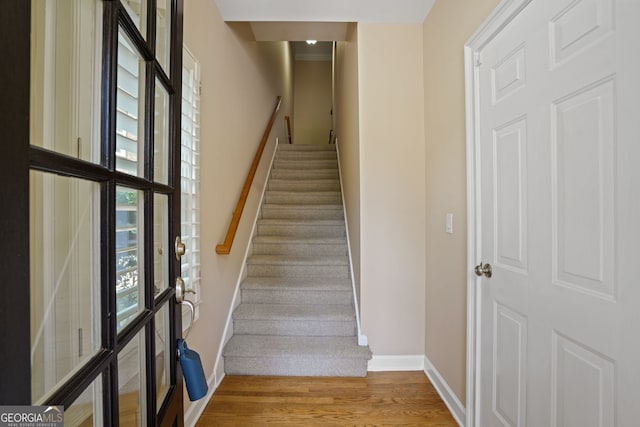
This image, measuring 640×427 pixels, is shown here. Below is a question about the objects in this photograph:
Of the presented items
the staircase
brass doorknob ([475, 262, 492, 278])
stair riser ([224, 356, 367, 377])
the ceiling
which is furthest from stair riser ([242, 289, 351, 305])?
the ceiling

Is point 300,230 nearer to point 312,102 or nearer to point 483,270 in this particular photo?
point 483,270

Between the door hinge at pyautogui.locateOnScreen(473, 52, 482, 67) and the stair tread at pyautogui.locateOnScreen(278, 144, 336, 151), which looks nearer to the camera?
the door hinge at pyautogui.locateOnScreen(473, 52, 482, 67)

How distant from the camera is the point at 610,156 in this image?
2.73 feet

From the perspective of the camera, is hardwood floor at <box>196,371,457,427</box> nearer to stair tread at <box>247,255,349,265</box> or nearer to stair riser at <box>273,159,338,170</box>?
stair tread at <box>247,255,349,265</box>

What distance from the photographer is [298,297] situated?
8.30 feet

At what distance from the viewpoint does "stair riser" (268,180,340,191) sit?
151 inches

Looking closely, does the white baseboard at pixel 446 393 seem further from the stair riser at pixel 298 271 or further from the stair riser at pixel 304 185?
the stair riser at pixel 304 185

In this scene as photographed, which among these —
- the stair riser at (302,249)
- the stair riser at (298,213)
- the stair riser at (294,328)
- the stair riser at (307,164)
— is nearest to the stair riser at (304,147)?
the stair riser at (307,164)

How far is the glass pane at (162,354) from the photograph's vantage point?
34.9 inches

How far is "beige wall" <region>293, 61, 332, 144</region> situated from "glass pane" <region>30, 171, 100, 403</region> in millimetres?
5978

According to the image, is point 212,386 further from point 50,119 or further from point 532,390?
point 50,119

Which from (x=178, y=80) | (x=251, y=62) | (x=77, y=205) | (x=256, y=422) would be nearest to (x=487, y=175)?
(x=178, y=80)

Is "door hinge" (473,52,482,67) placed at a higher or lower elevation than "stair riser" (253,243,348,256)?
higher

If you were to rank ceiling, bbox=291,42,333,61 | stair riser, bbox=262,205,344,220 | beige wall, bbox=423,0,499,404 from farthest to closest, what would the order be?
ceiling, bbox=291,42,333,61 < stair riser, bbox=262,205,344,220 < beige wall, bbox=423,0,499,404
